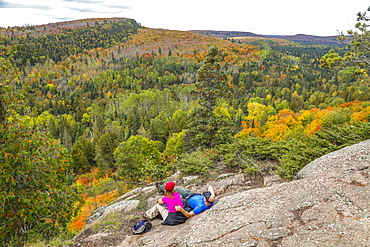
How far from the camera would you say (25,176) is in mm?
8648

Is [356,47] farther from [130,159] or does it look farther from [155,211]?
[130,159]

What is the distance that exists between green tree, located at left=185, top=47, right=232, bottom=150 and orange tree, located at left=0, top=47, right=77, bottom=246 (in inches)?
420

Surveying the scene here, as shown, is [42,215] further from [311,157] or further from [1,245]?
[311,157]

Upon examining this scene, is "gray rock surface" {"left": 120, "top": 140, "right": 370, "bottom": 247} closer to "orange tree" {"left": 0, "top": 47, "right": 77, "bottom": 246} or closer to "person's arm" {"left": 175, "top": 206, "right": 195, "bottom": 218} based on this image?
"person's arm" {"left": 175, "top": 206, "right": 195, "bottom": 218}

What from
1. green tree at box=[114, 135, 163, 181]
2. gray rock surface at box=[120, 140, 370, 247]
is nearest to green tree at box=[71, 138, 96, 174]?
green tree at box=[114, 135, 163, 181]

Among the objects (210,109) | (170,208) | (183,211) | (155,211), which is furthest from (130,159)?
(183,211)

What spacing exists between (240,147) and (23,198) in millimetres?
11609

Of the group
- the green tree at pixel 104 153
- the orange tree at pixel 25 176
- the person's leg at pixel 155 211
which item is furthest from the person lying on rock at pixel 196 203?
the green tree at pixel 104 153

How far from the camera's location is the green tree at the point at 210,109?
17.7 m

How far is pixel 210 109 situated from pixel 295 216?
1314 centimetres

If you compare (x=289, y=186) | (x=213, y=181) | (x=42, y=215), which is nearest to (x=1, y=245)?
(x=42, y=215)

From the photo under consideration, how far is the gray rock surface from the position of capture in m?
Answer: 4.82

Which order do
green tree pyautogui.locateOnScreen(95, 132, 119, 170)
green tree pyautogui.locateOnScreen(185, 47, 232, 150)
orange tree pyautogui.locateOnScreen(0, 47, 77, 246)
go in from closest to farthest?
orange tree pyautogui.locateOnScreen(0, 47, 77, 246) → green tree pyautogui.locateOnScreen(185, 47, 232, 150) → green tree pyautogui.locateOnScreen(95, 132, 119, 170)

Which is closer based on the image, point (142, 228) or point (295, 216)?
point (295, 216)
